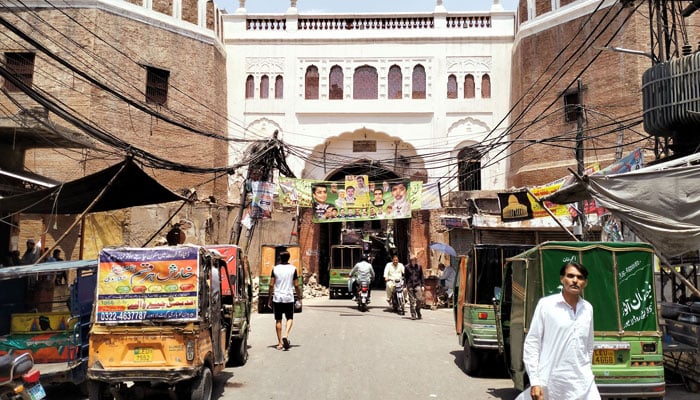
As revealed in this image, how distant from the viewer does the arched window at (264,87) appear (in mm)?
27734

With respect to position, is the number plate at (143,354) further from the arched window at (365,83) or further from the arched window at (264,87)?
the arched window at (264,87)

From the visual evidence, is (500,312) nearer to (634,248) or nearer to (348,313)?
(634,248)

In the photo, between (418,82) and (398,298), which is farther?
(418,82)

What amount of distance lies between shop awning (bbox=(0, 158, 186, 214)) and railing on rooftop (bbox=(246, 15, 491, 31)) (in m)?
17.5

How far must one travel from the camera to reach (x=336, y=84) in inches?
1088

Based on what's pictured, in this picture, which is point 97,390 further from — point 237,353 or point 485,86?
point 485,86

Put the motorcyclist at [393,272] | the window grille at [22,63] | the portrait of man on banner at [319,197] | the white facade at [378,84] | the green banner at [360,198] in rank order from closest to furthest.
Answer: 1. the motorcyclist at [393,272]
2. the green banner at [360,198]
3. the portrait of man on banner at [319,197]
4. the window grille at [22,63]
5. the white facade at [378,84]

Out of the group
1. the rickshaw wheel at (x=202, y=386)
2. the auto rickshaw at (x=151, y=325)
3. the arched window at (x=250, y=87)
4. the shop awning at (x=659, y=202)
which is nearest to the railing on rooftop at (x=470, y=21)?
the arched window at (x=250, y=87)

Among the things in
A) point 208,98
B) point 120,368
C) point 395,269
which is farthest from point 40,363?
point 208,98

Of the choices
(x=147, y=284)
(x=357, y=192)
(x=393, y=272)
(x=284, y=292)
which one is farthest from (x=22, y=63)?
(x=147, y=284)

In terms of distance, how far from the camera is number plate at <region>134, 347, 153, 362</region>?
21.1 feet

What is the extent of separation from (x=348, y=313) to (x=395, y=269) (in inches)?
86.4

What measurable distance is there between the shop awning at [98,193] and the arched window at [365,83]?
16.2m

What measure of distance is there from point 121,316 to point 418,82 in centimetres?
2273
